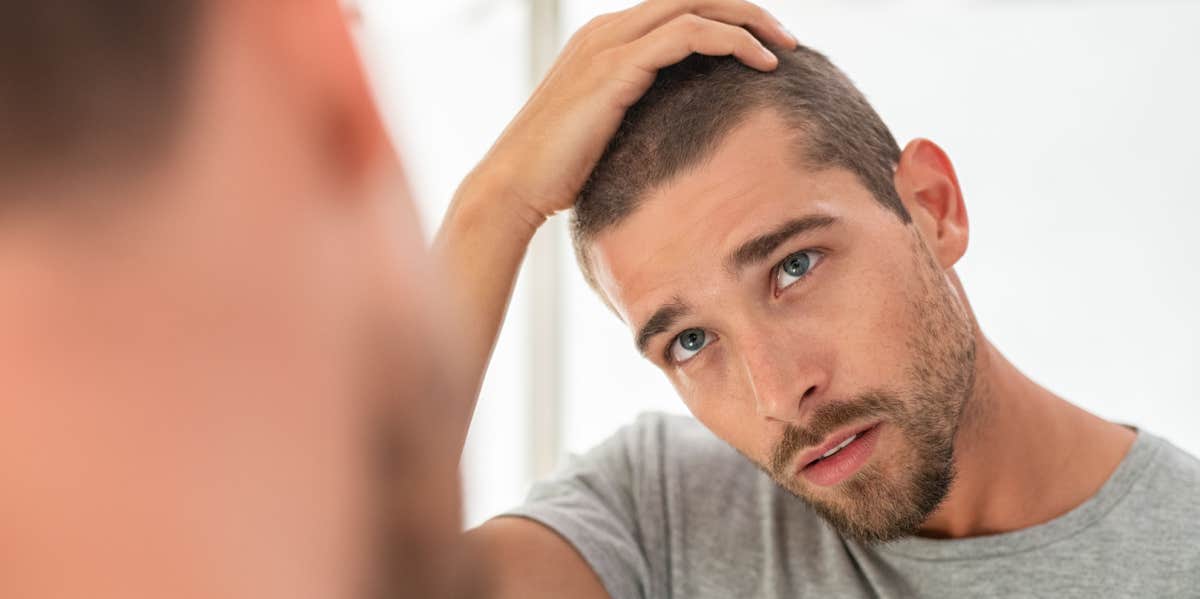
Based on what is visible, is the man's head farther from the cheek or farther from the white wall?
the white wall

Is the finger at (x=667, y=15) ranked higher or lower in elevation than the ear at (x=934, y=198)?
higher

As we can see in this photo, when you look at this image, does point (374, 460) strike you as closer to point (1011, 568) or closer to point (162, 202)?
point (162, 202)

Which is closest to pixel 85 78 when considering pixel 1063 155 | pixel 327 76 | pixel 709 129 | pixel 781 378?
pixel 327 76

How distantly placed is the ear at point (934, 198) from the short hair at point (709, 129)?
0.15 ft

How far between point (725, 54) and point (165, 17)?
1.23m

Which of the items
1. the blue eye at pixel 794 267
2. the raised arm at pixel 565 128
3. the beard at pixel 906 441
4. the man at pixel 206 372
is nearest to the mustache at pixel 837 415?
the beard at pixel 906 441

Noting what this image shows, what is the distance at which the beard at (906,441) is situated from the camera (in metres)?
1.33

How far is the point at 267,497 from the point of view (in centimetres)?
28

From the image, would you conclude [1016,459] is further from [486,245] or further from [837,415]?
[486,245]

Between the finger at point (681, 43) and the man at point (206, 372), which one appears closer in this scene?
the man at point (206, 372)

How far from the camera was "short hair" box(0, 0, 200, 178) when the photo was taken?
0.26 m

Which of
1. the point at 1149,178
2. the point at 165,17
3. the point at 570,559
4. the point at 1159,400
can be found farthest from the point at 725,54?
the point at 1159,400

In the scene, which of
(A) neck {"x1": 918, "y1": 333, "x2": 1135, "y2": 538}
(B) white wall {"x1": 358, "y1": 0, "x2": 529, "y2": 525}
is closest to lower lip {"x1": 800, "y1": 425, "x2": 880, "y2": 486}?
(A) neck {"x1": 918, "y1": 333, "x2": 1135, "y2": 538}

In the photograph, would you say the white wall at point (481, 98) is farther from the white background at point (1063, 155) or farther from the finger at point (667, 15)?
the finger at point (667, 15)
